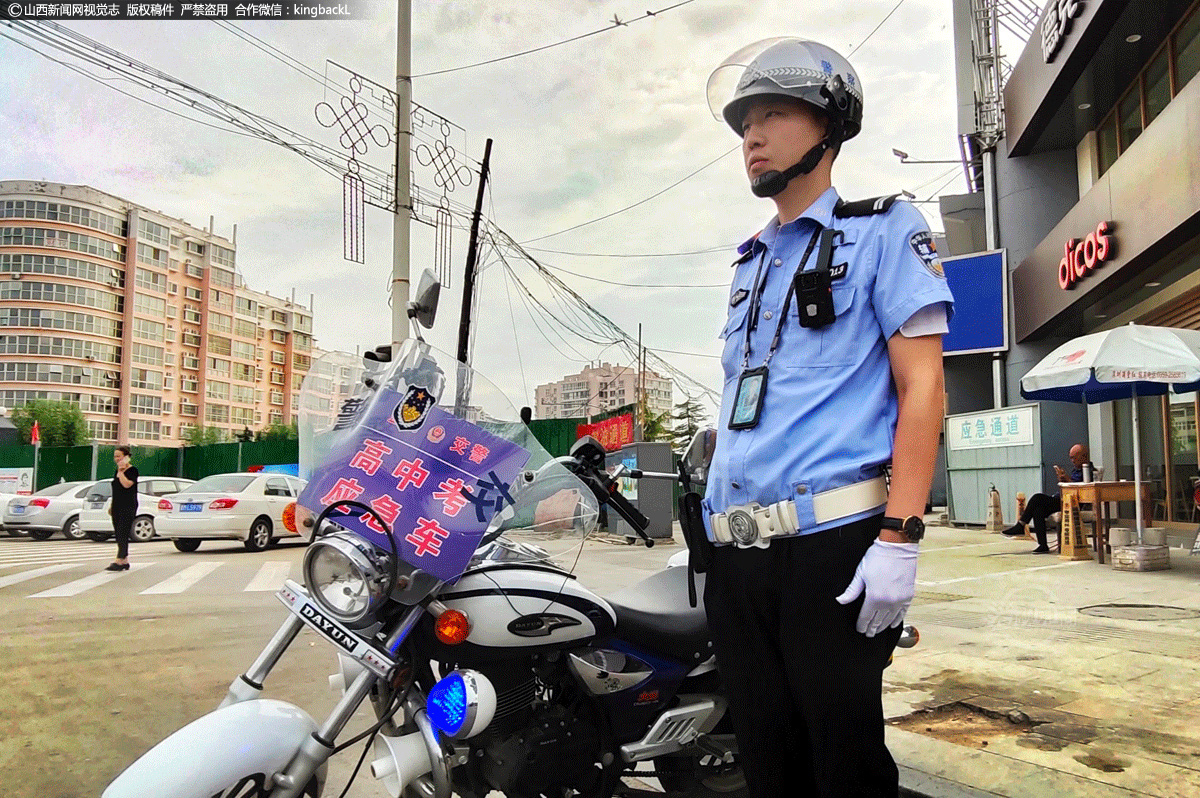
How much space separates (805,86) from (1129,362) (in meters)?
7.26

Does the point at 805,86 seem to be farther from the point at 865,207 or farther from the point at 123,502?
the point at 123,502

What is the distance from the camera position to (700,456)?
2.20 meters

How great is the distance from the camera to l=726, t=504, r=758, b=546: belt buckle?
1659mm

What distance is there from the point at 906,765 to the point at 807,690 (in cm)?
173

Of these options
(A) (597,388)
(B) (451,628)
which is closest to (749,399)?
(B) (451,628)

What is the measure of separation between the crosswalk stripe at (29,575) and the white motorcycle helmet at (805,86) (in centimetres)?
1008

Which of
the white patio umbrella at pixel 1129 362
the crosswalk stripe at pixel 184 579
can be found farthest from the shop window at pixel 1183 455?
the crosswalk stripe at pixel 184 579

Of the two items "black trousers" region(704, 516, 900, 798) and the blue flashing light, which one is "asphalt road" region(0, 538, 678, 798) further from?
"black trousers" region(704, 516, 900, 798)

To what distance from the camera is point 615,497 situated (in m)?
2.19

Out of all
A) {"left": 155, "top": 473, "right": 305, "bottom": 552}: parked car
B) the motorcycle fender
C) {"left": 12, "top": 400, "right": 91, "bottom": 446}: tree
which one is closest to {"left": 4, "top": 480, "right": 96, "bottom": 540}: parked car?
{"left": 155, "top": 473, "right": 305, "bottom": 552}: parked car

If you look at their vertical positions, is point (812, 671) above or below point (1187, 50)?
below

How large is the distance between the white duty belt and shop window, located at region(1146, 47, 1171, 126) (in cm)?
1184

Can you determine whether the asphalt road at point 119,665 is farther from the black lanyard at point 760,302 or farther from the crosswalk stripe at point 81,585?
the black lanyard at point 760,302

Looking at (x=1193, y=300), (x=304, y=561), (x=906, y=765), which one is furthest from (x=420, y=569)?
(x=1193, y=300)
